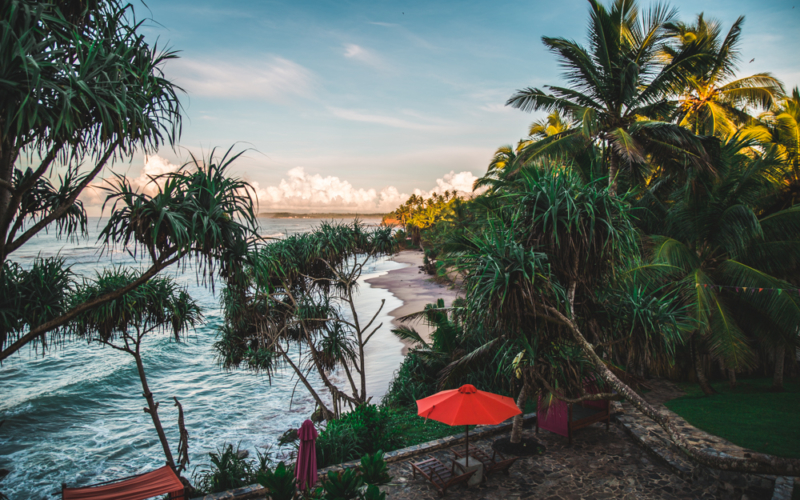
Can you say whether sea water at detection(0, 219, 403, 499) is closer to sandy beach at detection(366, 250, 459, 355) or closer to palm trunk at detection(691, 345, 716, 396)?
sandy beach at detection(366, 250, 459, 355)

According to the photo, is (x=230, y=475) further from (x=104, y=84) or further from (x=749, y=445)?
(x=749, y=445)

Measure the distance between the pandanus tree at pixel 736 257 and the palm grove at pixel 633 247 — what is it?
4 cm

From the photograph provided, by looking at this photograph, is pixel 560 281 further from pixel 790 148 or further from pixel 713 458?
pixel 790 148

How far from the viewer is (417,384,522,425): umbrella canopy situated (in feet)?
20.5

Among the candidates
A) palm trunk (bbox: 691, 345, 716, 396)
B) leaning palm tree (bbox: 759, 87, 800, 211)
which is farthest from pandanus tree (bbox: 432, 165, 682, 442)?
leaning palm tree (bbox: 759, 87, 800, 211)

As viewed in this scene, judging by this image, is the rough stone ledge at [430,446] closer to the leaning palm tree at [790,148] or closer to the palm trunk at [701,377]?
the palm trunk at [701,377]

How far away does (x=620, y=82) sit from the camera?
10773mm

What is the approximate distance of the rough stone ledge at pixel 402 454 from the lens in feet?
20.9

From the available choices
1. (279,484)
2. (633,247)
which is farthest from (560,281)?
(279,484)

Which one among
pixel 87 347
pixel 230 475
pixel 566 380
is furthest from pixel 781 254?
pixel 87 347

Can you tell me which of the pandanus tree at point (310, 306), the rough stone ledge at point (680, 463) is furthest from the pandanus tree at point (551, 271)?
the pandanus tree at point (310, 306)

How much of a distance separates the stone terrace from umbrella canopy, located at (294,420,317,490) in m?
1.50

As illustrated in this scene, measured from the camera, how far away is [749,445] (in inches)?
291

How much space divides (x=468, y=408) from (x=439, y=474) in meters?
1.33
